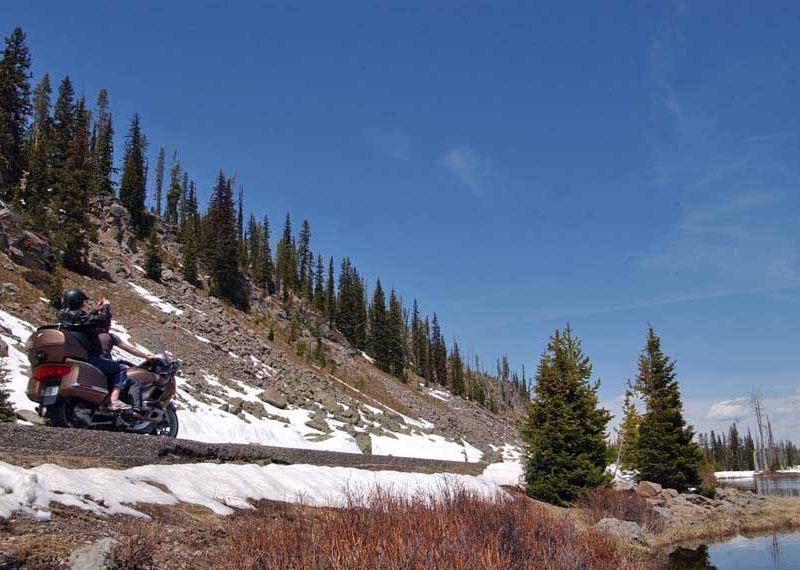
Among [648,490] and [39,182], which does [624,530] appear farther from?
[39,182]

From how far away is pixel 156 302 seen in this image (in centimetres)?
4419

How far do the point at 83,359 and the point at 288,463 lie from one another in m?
4.81

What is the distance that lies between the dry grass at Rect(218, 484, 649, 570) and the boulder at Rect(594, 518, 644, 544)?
7804 mm

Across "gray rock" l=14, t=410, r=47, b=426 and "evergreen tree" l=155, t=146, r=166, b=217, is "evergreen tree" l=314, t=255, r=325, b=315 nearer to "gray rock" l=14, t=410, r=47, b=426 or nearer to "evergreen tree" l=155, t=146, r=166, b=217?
"evergreen tree" l=155, t=146, r=166, b=217

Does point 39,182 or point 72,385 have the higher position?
point 39,182

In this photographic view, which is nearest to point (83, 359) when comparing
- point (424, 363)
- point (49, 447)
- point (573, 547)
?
point (49, 447)

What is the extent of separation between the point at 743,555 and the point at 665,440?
1172 cm

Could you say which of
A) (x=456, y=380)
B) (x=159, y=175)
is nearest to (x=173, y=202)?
(x=159, y=175)

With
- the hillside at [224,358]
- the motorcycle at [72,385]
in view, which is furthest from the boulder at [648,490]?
the motorcycle at [72,385]

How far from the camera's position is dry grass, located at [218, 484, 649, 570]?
195 inches

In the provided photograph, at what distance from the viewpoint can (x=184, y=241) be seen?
220 feet

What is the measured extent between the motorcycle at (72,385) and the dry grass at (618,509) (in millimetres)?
13233

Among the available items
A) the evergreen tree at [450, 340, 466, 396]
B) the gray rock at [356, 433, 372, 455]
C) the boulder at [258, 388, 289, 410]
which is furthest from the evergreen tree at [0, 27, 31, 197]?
the evergreen tree at [450, 340, 466, 396]

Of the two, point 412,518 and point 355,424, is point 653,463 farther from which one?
point 412,518
